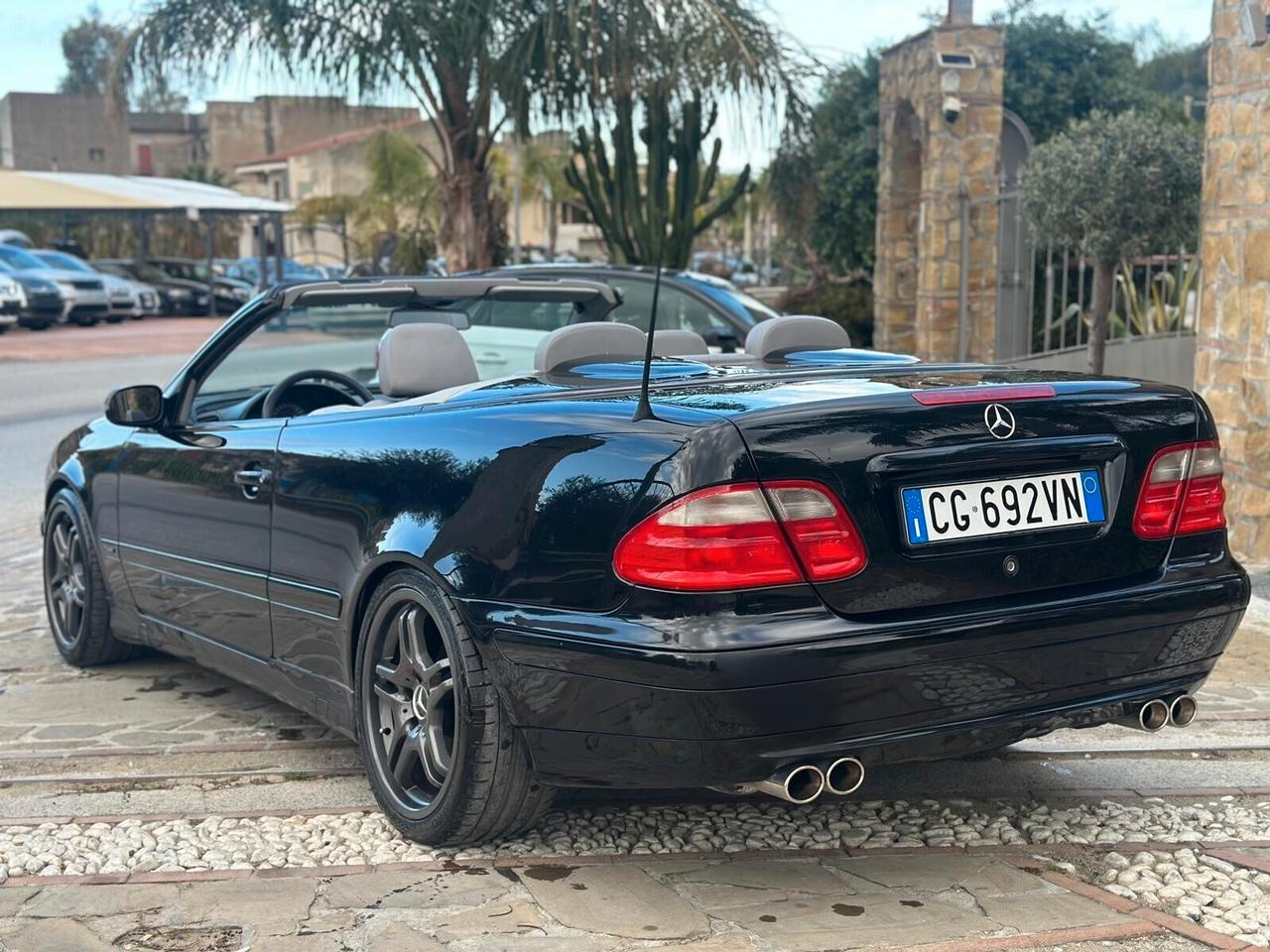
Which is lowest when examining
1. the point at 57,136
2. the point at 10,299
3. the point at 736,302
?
the point at 10,299

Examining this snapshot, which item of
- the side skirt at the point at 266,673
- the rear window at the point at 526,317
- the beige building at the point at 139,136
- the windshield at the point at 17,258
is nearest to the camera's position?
the side skirt at the point at 266,673

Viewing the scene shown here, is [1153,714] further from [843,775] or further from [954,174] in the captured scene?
[954,174]

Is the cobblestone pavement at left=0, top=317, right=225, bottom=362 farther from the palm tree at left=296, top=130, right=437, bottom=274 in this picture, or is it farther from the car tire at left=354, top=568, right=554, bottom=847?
the car tire at left=354, top=568, right=554, bottom=847

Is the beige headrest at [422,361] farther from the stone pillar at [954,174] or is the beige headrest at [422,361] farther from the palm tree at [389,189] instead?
the palm tree at [389,189]

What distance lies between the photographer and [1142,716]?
391cm

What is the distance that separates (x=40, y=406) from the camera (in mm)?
18688

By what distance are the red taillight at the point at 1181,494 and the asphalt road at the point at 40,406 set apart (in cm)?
793

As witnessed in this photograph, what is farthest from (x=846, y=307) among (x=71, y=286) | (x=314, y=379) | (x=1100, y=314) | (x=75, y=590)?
(x=71, y=286)

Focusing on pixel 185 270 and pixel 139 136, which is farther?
pixel 139 136

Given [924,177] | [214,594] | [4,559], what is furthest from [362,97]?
[214,594]

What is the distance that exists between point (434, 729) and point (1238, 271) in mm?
5404

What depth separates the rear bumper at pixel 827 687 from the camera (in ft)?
10.9

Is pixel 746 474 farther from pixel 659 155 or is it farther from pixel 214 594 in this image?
pixel 659 155

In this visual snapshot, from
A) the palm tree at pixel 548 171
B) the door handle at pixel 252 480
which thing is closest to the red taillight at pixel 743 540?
the door handle at pixel 252 480
